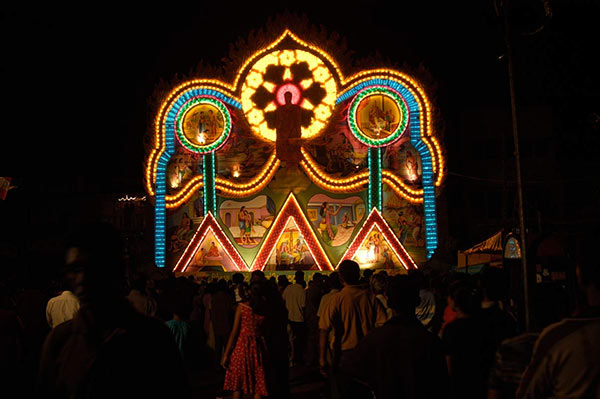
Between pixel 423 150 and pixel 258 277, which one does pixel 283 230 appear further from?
pixel 258 277

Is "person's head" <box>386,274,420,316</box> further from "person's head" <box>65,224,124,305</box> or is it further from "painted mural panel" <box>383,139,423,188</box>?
"painted mural panel" <box>383,139,423,188</box>

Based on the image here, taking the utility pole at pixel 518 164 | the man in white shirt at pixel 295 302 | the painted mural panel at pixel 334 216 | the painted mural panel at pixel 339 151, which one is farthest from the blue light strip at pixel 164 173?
the utility pole at pixel 518 164

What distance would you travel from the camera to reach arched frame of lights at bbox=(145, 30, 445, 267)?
23625 mm

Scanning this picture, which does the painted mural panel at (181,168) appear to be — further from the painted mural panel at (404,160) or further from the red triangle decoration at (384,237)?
the painted mural panel at (404,160)

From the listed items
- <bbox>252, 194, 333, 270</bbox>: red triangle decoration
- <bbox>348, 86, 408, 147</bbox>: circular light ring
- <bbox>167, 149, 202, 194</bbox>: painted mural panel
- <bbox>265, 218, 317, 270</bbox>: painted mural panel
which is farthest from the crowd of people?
<bbox>167, 149, 202, 194</bbox>: painted mural panel

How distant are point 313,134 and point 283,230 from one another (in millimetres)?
4038

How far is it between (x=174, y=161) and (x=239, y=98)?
395 centimetres

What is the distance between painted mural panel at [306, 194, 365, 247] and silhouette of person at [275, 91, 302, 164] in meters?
1.96

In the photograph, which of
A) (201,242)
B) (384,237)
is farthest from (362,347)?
(201,242)

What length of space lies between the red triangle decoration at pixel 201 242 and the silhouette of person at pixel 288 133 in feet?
Answer: 12.6

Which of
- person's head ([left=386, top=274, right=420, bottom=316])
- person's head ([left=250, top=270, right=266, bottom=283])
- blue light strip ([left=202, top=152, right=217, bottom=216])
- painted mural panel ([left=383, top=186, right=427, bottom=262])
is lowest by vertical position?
person's head ([left=386, top=274, right=420, bottom=316])

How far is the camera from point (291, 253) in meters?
24.3

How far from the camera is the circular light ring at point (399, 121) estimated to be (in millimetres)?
23859

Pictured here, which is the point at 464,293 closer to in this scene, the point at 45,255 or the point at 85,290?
the point at 85,290
